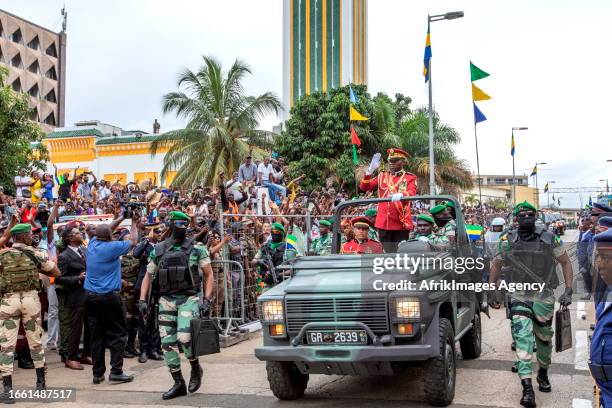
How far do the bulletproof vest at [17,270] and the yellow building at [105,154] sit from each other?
29.6m

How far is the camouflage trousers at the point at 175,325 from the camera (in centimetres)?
725

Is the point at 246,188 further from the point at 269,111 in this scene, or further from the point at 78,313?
the point at 269,111

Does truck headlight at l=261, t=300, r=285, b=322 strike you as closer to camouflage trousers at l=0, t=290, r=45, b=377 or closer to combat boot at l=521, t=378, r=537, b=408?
combat boot at l=521, t=378, r=537, b=408

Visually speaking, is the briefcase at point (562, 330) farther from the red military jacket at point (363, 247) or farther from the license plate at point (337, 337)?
the license plate at point (337, 337)

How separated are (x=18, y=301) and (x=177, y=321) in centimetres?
180

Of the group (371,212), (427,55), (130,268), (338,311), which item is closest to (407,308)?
(338,311)

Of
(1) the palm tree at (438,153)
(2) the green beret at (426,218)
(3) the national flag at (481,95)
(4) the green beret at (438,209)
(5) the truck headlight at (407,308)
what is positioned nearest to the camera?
(5) the truck headlight at (407,308)

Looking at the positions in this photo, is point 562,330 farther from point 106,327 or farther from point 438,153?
point 438,153

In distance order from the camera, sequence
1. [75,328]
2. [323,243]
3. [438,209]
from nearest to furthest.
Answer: [438,209] < [75,328] < [323,243]

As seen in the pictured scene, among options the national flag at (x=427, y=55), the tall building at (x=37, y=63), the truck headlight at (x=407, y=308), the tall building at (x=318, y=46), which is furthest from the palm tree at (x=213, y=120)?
the tall building at (x=37, y=63)

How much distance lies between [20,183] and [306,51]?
138 feet

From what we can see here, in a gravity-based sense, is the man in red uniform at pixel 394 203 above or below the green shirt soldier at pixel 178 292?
above

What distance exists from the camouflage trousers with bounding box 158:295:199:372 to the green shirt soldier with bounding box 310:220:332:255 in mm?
1987

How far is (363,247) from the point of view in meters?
7.45
